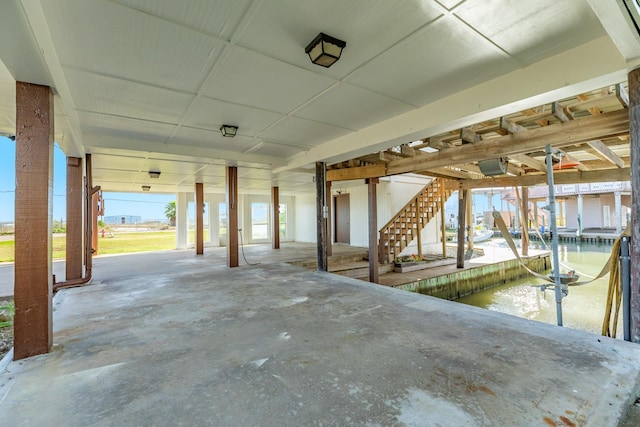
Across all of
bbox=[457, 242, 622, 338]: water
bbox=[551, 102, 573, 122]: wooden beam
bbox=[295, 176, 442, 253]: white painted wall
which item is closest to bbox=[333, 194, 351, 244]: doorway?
bbox=[295, 176, 442, 253]: white painted wall

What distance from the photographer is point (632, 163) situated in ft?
7.52

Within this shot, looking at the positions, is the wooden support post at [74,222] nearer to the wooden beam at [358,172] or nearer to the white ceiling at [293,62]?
the white ceiling at [293,62]

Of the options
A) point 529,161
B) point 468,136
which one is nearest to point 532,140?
point 468,136

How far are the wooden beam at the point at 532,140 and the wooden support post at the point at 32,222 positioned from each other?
208 inches

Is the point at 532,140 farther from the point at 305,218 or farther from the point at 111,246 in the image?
the point at 111,246

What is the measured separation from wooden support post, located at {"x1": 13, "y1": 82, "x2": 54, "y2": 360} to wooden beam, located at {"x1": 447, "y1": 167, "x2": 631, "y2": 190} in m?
8.82

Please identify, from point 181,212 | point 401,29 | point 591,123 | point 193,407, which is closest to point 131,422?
point 193,407

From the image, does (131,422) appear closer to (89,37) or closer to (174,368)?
(174,368)

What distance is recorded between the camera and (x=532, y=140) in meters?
4.02

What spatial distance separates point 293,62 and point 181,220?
1059 cm

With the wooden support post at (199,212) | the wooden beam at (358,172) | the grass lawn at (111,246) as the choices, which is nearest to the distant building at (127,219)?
the grass lawn at (111,246)

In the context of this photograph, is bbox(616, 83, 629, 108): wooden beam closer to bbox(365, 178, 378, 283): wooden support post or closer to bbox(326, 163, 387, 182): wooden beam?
bbox(326, 163, 387, 182): wooden beam

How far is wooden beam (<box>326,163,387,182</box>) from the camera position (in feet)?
20.4

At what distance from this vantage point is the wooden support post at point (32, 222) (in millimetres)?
2275
